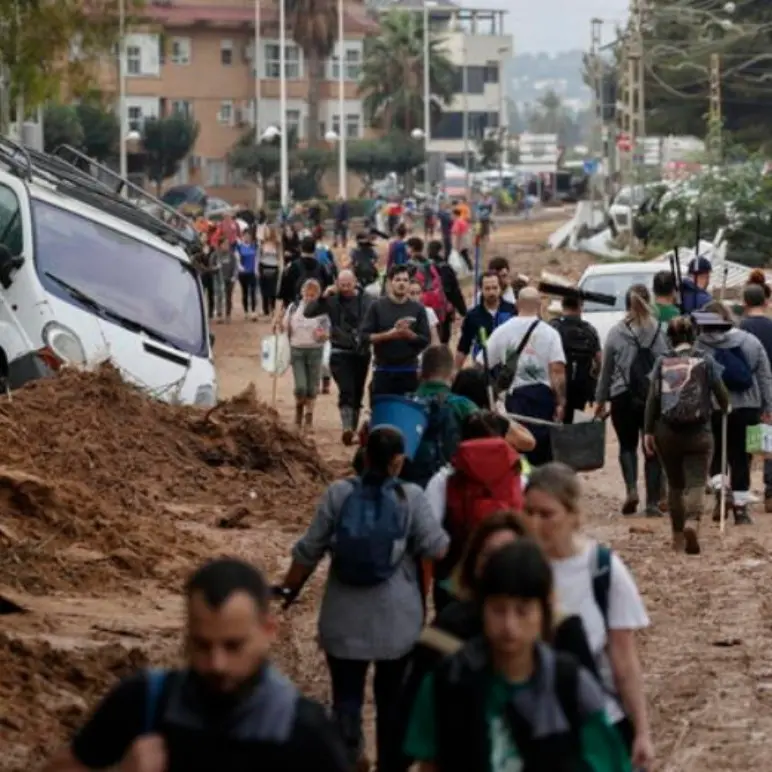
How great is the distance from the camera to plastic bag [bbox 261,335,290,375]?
79.6 feet

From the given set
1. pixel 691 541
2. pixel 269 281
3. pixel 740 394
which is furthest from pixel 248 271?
pixel 691 541

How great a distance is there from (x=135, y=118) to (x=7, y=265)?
91.7 m

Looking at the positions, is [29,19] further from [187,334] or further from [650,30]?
[650,30]

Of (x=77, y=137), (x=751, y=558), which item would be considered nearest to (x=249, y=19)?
(x=77, y=137)

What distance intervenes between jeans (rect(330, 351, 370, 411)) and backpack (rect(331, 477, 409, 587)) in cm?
1260

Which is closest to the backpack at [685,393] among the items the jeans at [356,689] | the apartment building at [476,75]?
the jeans at [356,689]

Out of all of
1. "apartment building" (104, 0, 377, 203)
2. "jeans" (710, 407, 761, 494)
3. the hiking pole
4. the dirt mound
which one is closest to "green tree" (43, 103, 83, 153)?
"apartment building" (104, 0, 377, 203)

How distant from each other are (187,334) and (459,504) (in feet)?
34.7

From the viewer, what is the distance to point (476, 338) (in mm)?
18766

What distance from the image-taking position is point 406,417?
11.9 meters

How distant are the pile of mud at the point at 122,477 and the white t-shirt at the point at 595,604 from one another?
6395 mm

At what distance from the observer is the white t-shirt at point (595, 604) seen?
758 cm

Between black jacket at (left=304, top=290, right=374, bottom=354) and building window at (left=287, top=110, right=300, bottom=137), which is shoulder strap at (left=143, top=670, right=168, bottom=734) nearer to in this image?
black jacket at (left=304, top=290, right=374, bottom=354)

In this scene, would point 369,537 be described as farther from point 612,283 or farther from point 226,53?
point 226,53
